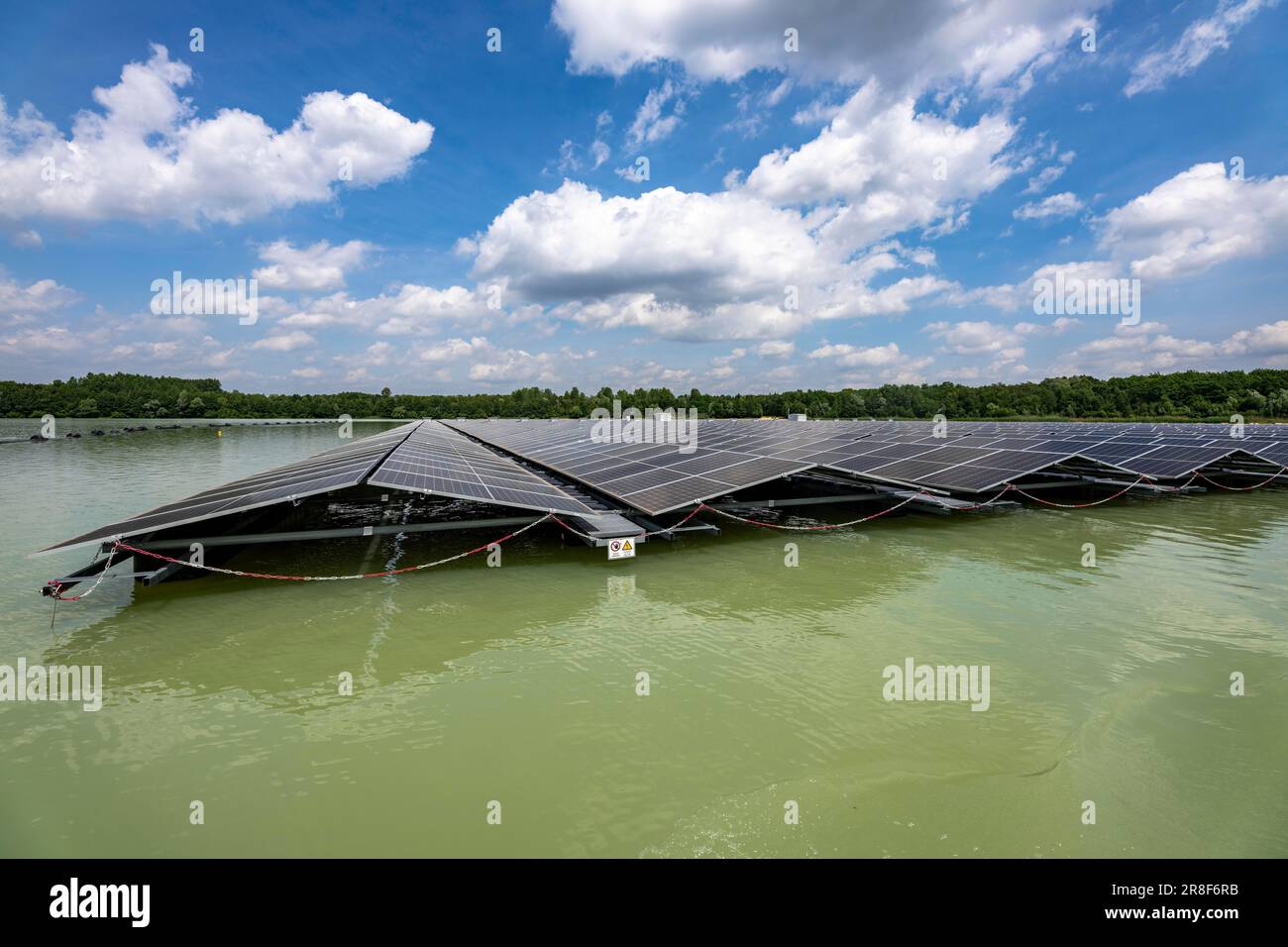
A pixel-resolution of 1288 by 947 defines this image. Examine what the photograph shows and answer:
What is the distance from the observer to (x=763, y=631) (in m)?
8.31

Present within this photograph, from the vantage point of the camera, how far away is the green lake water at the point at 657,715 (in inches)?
172

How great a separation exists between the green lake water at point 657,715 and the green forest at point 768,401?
8736 centimetres

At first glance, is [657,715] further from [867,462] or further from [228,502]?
[867,462]

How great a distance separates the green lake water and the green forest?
87362 millimetres

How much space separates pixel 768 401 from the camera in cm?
11512

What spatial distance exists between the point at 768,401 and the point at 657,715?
113348mm

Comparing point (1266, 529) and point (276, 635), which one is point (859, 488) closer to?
point (1266, 529)

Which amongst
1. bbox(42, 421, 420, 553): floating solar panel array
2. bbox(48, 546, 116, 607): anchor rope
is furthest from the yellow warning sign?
bbox(48, 546, 116, 607): anchor rope

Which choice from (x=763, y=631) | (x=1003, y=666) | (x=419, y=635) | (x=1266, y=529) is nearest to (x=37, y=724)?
(x=419, y=635)

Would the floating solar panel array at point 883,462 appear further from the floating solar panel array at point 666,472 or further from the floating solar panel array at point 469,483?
the floating solar panel array at point 469,483

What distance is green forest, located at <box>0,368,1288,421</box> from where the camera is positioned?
254 feet
